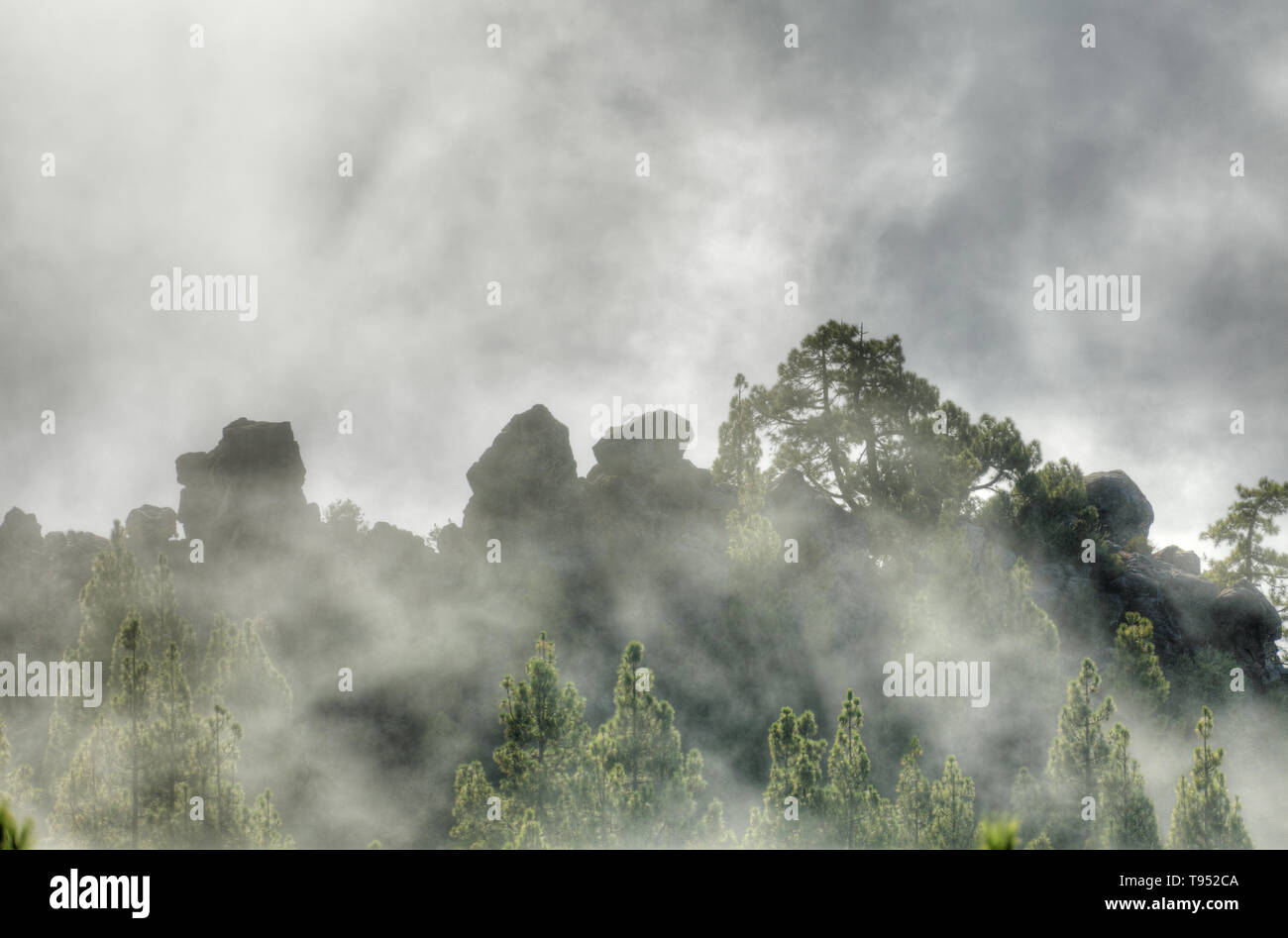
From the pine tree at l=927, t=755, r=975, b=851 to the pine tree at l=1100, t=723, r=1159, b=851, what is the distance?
446 centimetres

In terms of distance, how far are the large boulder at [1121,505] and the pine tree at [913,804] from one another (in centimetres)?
3765

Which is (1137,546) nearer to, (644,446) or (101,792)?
(644,446)

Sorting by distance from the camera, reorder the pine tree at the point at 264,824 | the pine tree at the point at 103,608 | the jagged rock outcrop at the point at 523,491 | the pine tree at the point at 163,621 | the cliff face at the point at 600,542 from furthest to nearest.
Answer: the jagged rock outcrop at the point at 523,491
the cliff face at the point at 600,542
the pine tree at the point at 103,608
the pine tree at the point at 163,621
the pine tree at the point at 264,824

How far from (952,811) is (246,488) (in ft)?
155

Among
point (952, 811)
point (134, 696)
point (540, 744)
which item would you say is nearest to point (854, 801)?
point (952, 811)

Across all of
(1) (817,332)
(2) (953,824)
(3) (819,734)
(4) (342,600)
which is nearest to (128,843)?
(4) (342,600)

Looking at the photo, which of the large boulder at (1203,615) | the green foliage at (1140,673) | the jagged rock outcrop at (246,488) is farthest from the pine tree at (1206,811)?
the jagged rock outcrop at (246,488)

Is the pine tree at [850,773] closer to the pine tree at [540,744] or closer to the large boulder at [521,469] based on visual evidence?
the pine tree at [540,744]

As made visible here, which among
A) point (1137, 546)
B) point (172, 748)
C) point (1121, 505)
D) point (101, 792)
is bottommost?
point (101, 792)

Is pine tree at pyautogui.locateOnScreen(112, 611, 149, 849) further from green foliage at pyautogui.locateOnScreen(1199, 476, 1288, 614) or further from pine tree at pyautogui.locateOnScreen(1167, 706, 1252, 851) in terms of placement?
green foliage at pyautogui.locateOnScreen(1199, 476, 1288, 614)

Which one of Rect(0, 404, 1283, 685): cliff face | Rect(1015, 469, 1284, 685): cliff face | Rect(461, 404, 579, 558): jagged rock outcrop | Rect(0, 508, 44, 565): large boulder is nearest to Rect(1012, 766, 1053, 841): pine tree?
Rect(0, 404, 1283, 685): cliff face

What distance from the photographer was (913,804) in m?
25.6

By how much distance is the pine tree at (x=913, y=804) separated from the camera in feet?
82.6
